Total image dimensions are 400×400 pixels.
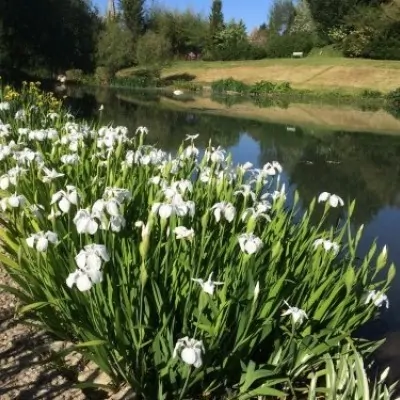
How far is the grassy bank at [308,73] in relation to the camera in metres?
28.3

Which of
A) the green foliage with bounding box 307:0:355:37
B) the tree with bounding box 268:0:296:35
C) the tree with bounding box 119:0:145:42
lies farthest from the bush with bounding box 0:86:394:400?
the tree with bounding box 268:0:296:35

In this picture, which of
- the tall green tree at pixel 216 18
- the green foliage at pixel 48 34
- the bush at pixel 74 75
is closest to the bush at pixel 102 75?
the bush at pixel 74 75

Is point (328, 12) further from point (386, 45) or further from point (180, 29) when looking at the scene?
point (180, 29)

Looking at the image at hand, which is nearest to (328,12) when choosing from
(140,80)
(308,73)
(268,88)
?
(308,73)

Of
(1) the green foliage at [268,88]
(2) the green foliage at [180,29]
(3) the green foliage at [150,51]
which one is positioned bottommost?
(1) the green foliage at [268,88]

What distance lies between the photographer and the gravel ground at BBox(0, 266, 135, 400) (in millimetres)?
2105

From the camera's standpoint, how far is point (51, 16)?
2855cm

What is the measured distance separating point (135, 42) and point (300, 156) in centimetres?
2798

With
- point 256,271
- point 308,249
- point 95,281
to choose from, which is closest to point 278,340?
point 256,271

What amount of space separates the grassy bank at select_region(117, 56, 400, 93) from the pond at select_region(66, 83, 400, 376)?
8.21 meters

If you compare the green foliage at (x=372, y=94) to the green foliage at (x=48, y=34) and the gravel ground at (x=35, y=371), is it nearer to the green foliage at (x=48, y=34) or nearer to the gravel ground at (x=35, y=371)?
the green foliage at (x=48, y=34)

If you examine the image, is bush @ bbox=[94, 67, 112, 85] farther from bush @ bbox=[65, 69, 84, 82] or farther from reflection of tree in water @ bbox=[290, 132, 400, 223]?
reflection of tree in water @ bbox=[290, 132, 400, 223]

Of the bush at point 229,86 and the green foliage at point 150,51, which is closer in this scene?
the bush at point 229,86

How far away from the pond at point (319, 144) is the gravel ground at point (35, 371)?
175 cm
